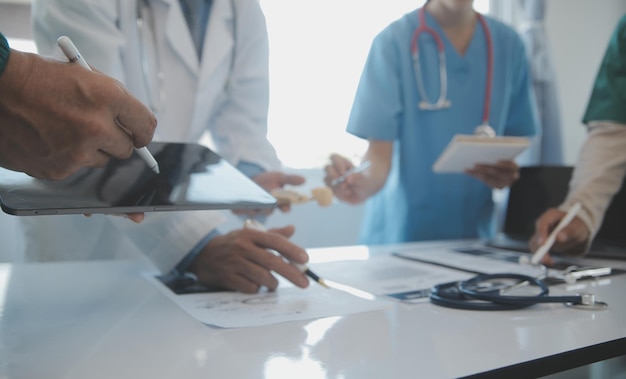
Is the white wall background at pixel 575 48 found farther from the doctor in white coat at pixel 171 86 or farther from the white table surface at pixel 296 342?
the white table surface at pixel 296 342

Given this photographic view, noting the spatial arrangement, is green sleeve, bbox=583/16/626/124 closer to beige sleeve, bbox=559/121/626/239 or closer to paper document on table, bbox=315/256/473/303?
beige sleeve, bbox=559/121/626/239

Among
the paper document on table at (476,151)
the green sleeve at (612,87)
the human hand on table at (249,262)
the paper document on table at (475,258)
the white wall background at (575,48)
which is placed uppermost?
the white wall background at (575,48)

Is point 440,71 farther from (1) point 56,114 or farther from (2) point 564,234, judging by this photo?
(1) point 56,114

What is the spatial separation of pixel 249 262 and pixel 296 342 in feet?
0.71

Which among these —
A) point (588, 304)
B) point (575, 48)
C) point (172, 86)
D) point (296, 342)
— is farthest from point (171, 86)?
point (575, 48)

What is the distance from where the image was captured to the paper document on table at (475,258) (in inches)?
33.2

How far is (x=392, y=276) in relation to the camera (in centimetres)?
80

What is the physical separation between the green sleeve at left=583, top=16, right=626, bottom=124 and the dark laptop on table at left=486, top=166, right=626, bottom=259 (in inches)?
6.4

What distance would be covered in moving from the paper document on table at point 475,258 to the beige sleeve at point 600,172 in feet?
0.54

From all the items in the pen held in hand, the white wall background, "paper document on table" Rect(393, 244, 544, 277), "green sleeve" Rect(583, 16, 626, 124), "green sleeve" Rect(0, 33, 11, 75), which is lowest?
"paper document on table" Rect(393, 244, 544, 277)

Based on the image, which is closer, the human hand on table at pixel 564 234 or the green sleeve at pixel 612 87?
the human hand on table at pixel 564 234

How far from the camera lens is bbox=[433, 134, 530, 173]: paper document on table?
40.3 inches

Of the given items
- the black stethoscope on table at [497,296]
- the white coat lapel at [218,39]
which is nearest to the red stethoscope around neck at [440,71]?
the white coat lapel at [218,39]

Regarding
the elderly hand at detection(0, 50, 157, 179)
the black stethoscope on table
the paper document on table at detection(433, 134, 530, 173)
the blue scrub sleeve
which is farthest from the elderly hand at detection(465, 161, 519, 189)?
the elderly hand at detection(0, 50, 157, 179)
